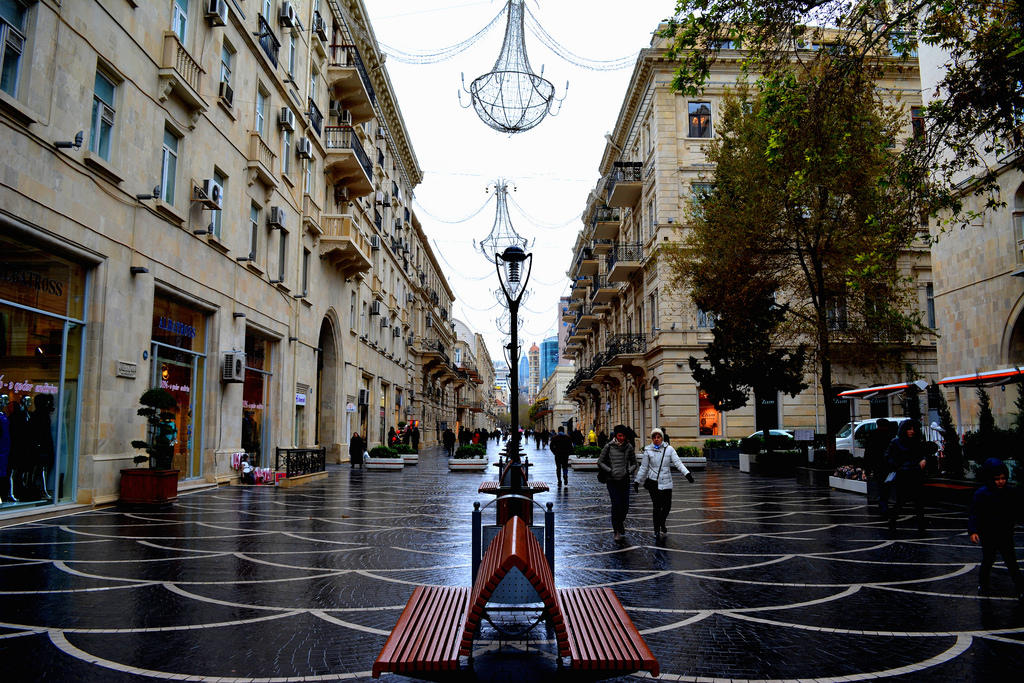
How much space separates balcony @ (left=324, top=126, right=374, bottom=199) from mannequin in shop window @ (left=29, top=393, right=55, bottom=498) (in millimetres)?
17721

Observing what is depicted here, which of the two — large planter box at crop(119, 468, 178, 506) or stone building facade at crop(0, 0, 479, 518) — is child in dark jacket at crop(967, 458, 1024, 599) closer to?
stone building facade at crop(0, 0, 479, 518)

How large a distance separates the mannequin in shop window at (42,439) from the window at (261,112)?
11870 millimetres

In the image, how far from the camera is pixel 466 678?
13.4ft

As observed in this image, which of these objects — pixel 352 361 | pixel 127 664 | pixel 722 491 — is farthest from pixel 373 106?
pixel 127 664

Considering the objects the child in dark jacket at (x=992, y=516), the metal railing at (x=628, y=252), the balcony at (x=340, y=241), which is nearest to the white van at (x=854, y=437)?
the metal railing at (x=628, y=252)

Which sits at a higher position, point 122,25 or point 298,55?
point 298,55

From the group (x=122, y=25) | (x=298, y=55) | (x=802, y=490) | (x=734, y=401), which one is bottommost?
(x=802, y=490)

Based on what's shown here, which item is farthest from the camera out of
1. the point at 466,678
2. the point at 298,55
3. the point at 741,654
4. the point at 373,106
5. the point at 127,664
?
the point at 373,106

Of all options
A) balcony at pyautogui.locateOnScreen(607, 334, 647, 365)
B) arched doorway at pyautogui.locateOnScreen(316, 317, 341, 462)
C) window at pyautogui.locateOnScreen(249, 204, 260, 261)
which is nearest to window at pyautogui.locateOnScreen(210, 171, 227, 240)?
window at pyautogui.locateOnScreen(249, 204, 260, 261)

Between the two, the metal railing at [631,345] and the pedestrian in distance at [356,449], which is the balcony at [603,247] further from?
the pedestrian in distance at [356,449]

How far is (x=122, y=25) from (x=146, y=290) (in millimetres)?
4877

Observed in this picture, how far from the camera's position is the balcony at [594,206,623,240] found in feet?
149

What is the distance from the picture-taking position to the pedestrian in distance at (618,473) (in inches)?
417

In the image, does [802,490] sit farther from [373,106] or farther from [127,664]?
[373,106]
